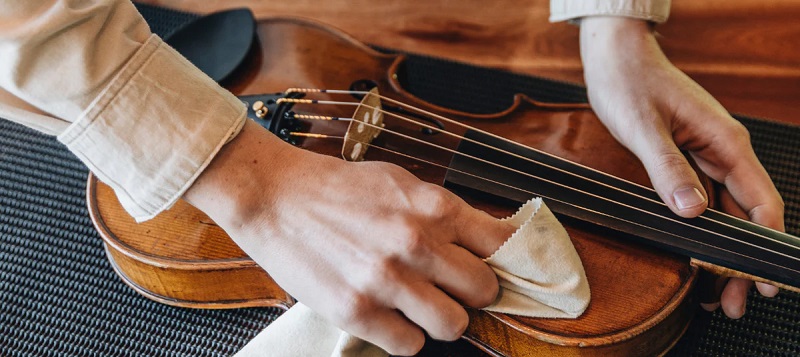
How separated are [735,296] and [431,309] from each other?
0.40m

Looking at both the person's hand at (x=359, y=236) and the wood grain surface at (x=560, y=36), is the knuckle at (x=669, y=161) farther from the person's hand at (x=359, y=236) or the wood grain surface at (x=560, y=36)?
the wood grain surface at (x=560, y=36)

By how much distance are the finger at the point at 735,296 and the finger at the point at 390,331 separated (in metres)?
0.40

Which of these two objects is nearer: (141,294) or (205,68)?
(141,294)

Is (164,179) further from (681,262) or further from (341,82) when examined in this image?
(681,262)

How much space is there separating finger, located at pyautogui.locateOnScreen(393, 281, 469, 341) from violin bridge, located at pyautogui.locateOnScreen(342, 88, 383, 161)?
27 centimetres

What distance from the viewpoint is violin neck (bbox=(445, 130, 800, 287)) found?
0.68m

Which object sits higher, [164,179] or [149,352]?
[164,179]

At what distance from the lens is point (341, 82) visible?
1005 millimetres

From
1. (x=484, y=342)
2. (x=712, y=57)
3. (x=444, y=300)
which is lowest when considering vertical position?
(x=712, y=57)

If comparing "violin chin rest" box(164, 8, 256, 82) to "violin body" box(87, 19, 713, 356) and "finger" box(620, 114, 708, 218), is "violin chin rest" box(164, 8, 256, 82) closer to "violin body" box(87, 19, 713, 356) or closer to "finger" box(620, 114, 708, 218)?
"violin body" box(87, 19, 713, 356)

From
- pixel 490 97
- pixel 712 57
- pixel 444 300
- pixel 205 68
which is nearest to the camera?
pixel 444 300

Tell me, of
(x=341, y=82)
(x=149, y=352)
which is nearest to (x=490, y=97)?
(x=341, y=82)

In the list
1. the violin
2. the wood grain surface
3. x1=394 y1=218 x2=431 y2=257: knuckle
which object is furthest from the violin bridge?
the wood grain surface

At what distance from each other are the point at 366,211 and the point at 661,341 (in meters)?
0.38
